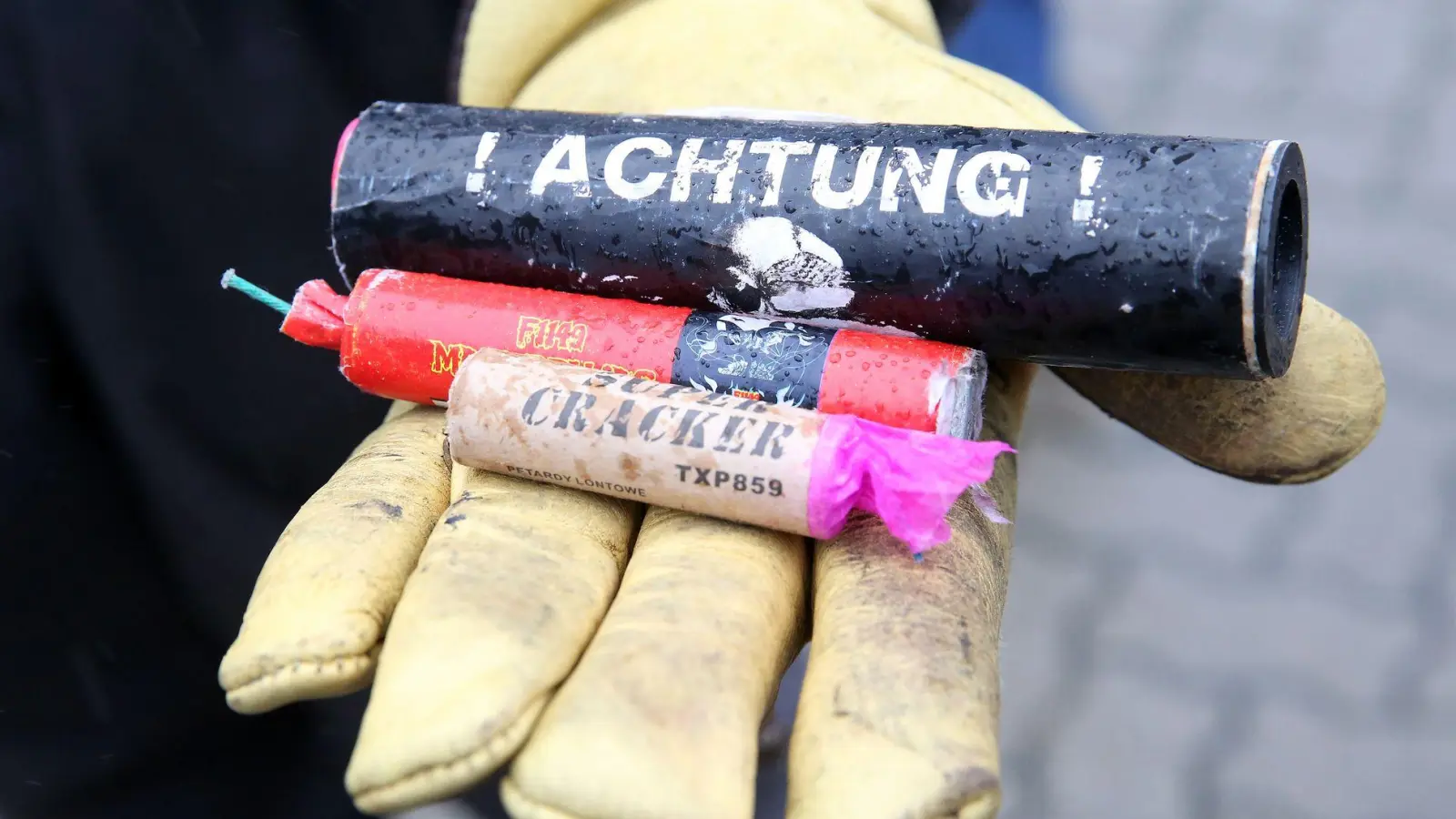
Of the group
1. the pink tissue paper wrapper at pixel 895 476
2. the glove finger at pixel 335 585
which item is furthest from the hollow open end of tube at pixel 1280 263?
the glove finger at pixel 335 585

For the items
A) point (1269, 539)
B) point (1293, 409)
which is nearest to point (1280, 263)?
point (1293, 409)

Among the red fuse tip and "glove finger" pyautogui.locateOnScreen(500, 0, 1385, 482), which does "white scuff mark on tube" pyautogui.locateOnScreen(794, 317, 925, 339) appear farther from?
the red fuse tip

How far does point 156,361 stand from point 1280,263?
1409mm

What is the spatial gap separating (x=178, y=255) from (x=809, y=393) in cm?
95

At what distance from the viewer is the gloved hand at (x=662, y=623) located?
0.80m

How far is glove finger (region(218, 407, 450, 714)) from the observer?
884 mm

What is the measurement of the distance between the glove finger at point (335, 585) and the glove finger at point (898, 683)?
1.24ft

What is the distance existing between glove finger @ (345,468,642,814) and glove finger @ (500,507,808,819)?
3 centimetres

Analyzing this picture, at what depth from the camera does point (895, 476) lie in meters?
0.96

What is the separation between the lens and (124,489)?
1.56m

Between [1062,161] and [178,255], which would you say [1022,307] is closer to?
[1062,161]

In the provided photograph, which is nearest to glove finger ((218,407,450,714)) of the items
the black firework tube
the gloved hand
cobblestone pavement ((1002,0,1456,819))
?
the gloved hand

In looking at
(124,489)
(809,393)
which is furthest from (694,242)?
(124,489)

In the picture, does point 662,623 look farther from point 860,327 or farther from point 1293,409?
point 1293,409
